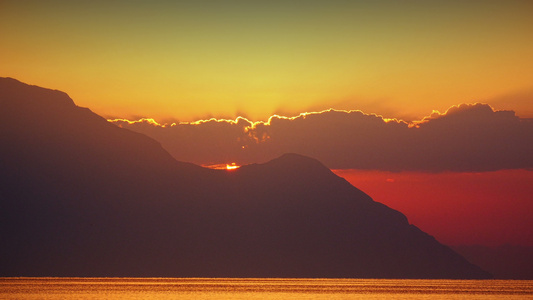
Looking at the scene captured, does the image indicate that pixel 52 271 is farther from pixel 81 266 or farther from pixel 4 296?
pixel 4 296

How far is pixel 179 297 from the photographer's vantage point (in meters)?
46.8

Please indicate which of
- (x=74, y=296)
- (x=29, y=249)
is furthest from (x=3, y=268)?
(x=74, y=296)

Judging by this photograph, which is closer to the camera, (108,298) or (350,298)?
(108,298)

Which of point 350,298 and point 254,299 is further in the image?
point 350,298

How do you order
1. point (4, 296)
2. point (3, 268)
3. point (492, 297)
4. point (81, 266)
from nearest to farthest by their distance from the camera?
point (4, 296) → point (492, 297) → point (3, 268) → point (81, 266)

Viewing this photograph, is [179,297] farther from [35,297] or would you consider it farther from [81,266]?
[81,266]

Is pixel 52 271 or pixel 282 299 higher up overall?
pixel 282 299

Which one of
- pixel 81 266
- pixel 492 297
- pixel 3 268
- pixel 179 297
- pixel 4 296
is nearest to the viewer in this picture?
pixel 4 296

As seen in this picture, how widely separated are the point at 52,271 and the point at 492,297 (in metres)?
162

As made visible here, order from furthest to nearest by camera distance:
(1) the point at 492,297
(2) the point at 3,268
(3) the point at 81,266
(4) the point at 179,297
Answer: (3) the point at 81,266 → (2) the point at 3,268 → (1) the point at 492,297 → (4) the point at 179,297

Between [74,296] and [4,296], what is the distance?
467 centimetres

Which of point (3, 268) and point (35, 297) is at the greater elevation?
point (35, 297)

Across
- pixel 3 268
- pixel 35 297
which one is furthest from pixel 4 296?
pixel 3 268

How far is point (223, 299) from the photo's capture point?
1762 inches
